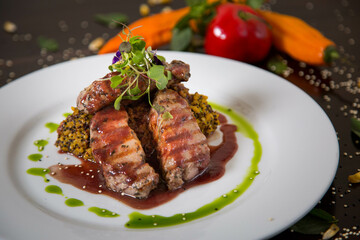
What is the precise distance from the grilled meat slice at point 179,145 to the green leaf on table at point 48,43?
302 centimetres

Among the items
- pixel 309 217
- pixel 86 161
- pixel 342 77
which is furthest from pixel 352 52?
pixel 86 161

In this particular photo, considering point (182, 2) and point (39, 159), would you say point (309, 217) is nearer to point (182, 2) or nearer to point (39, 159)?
point (39, 159)

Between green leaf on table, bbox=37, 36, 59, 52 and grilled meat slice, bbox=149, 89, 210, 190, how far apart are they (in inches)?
119

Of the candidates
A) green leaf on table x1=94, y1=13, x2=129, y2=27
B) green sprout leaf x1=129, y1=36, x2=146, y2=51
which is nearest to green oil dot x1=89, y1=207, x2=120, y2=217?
green sprout leaf x1=129, y1=36, x2=146, y2=51

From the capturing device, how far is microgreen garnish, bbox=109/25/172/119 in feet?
12.7

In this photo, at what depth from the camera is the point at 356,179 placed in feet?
12.7

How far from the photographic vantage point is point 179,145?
3670mm

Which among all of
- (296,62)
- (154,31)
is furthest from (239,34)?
(154,31)

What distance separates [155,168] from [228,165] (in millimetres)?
665

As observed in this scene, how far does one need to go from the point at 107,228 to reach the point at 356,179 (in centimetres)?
221

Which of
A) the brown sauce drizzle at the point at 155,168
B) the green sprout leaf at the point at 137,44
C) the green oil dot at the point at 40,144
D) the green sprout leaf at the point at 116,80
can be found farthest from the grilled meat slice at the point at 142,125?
the green oil dot at the point at 40,144

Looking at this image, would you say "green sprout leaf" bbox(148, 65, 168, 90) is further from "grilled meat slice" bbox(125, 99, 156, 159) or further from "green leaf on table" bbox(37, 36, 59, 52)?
"green leaf on table" bbox(37, 36, 59, 52)

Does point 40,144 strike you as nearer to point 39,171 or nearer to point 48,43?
point 39,171

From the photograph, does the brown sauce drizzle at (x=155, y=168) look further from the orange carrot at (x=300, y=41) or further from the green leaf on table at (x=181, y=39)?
the orange carrot at (x=300, y=41)
